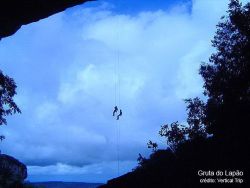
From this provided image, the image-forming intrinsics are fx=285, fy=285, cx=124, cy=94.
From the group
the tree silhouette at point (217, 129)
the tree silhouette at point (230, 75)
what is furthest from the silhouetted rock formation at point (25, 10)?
the tree silhouette at point (230, 75)

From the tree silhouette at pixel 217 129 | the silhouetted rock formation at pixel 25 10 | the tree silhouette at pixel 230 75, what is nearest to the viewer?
the silhouetted rock formation at pixel 25 10

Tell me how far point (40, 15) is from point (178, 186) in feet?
28.2

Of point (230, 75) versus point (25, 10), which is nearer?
point (25, 10)

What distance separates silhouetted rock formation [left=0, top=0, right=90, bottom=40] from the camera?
7.92 meters

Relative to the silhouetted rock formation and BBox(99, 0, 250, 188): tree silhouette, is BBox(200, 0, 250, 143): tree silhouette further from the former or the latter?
the silhouetted rock formation

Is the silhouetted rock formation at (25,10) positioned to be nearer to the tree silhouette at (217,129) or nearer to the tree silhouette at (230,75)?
the tree silhouette at (217,129)

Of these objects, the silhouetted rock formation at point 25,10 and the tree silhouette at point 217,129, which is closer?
the silhouetted rock formation at point 25,10

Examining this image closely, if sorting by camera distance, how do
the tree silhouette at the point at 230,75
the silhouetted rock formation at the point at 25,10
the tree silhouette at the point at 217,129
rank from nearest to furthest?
the silhouetted rock formation at the point at 25,10, the tree silhouette at the point at 217,129, the tree silhouette at the point at 230,75

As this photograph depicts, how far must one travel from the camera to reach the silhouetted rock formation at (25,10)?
792cm

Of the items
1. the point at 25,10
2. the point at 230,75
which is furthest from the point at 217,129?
the point at 25,10

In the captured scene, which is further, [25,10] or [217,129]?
[217,129]

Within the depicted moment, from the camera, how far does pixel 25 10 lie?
27.3 ft

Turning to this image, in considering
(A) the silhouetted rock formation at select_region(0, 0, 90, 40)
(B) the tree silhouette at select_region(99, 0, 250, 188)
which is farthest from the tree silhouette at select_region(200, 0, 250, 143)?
(A) the silhouetted rock formation at select_region(0, 0, 90, 40)

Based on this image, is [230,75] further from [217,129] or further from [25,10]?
[25,10]
